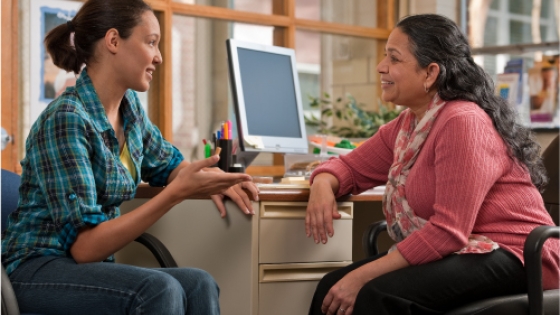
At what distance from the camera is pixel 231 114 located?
4.43 meters

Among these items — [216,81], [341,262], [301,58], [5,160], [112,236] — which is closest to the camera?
[112,236]

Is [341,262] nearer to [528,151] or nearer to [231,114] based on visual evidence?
[528,151]

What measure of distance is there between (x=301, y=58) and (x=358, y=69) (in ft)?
1.59

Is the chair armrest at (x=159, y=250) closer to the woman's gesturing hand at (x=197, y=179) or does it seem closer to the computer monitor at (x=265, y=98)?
the woman's gesturing hand at (x=197, y=179)

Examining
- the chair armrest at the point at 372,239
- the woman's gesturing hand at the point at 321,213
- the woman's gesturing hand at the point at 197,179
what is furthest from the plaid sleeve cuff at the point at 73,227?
the chair armrest at the point at 372,239

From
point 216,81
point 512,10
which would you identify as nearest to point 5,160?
point 216,81

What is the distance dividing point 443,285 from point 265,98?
3.76 feet

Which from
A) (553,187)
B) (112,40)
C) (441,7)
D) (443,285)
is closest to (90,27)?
(112,40)

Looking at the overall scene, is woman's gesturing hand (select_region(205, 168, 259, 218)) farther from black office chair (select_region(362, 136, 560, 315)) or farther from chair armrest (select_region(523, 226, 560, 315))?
chair armrest (select_region(523, 226, 560, 315))

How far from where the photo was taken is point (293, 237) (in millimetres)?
1910

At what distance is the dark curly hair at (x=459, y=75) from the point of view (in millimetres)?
1768

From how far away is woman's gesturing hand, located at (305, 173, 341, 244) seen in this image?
1.87 m

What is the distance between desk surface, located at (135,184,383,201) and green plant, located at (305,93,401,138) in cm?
177

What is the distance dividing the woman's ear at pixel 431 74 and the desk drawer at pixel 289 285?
0.55 m
